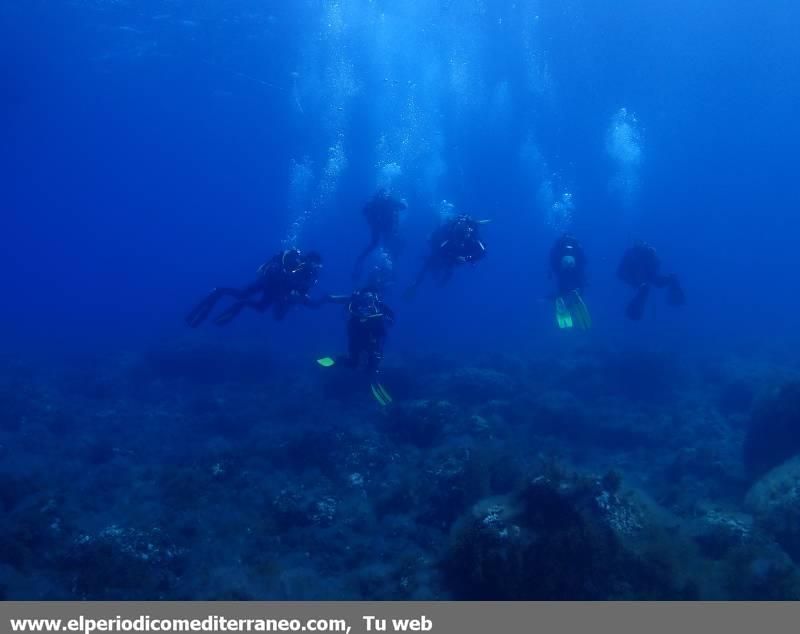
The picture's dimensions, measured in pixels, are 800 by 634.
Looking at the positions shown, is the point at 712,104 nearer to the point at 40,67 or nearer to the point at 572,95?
the point at 572,95

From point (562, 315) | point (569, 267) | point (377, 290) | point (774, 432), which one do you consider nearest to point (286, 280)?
point (377, 290)

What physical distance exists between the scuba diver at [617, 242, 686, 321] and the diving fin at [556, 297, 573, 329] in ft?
5.66

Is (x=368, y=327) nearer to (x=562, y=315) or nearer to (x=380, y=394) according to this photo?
(x=380, y=394)

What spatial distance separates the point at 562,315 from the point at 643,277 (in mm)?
3369

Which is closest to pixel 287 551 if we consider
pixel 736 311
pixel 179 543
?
pixel 179 543

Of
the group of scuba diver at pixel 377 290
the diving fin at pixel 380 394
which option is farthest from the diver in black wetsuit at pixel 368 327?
the diving fin at pixel 380 394

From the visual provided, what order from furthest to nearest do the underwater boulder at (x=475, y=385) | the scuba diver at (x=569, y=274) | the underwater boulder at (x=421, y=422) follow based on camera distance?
the underwater boulder at (x=475, y=385)
the scuba diver at (x=569, y=274)
the underwater boulder at (x=421, y=422)

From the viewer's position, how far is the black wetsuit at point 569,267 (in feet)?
44.5

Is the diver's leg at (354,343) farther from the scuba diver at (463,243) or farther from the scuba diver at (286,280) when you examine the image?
the scuba diver at (463,243)

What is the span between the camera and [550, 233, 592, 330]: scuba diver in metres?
13.1

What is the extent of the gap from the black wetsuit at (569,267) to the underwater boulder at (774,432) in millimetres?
5084
